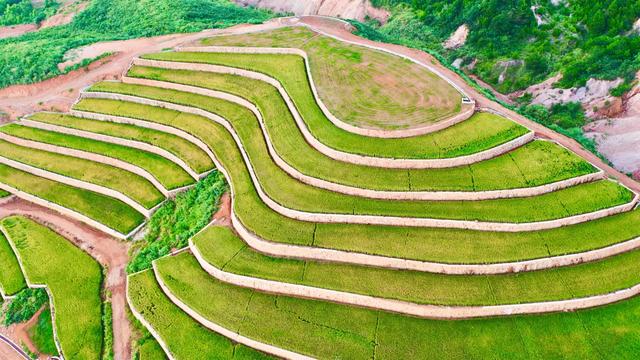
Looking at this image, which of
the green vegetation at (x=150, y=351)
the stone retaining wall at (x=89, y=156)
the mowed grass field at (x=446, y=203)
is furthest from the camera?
the stone retaining wall at (x=89, y=156)

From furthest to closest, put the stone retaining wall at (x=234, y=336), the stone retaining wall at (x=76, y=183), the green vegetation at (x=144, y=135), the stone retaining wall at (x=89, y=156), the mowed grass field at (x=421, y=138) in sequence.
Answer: the green vegetation at (x=144, y=135) < the stone retaining wall at (x=89, y=156) < the stone retaining wall at (x=76, y=183) < the mowed grass field at (x=421, y=138) < the stone retaining wall at (x=234, y=336)

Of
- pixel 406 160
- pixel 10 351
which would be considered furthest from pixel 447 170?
pixel 10 351

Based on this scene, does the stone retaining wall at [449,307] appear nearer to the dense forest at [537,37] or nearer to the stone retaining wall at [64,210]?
the stone retaining wall at [64,210]

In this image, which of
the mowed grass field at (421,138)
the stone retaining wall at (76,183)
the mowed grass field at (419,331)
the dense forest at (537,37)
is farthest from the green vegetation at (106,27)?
the mowed grass field at (419,331)

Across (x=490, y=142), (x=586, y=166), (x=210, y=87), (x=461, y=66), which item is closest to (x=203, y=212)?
(x=210, y=87)

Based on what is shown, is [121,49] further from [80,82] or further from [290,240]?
[290,240]

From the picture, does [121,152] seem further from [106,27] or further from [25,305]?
[106,27]

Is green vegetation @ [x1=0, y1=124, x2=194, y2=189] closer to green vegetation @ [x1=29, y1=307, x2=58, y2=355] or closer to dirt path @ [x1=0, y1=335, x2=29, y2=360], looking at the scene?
green vegetation @ [x1=29, y1=307, x2=58, y2=355]
